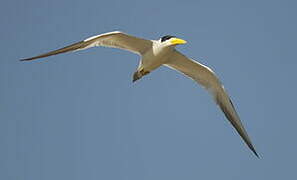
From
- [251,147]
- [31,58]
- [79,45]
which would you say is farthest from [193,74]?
[31,58]

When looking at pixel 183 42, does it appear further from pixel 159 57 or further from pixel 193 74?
pixel 193 74

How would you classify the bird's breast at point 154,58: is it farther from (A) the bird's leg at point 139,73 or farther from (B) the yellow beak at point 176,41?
(B) the yellow beak at point 176,41

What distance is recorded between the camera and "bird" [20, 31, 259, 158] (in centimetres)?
1516

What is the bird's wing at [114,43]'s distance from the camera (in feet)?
49.1

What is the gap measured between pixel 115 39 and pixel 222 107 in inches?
181

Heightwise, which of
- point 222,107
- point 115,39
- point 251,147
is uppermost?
point 115,39

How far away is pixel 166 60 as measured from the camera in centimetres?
1681

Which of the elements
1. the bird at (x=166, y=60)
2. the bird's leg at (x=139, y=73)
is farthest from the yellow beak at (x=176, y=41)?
the bird's leg at (x=139, y=73)

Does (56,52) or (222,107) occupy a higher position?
(56,52)

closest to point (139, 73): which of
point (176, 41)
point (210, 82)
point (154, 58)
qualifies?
point (154, 58)

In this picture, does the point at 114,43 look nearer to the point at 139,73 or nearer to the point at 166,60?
the point at 139,73

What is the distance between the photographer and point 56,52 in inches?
584

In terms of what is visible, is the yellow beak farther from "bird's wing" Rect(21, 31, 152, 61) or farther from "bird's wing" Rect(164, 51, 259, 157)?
"bird's wing" Rect(164, 51, 259, 157)

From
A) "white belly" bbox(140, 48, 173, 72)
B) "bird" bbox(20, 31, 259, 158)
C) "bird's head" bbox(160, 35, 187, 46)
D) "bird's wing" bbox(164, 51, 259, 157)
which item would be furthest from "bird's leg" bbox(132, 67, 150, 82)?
"bird's head" bbox(160, 35, 187, 46)
